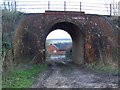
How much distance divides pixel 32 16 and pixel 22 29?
1.54 m

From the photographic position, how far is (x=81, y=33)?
26.4 meters

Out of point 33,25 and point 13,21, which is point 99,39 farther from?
point 13,21

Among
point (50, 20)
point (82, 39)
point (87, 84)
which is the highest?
point (50, 20)

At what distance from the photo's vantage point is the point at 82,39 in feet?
87.4

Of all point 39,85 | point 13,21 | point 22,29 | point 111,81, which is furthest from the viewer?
point 22,29

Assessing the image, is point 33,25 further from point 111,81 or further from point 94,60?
point 111,81

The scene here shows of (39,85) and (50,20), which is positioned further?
(50,20)

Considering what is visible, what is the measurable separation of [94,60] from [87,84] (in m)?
11.4

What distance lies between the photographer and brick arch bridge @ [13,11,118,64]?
82.5ft

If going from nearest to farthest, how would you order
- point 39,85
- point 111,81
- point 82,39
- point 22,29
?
1. point 39,85
2. point 111,81
3. point 22,29
4. point 82,39

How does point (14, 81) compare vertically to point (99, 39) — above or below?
below

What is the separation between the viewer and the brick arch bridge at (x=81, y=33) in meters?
25.1

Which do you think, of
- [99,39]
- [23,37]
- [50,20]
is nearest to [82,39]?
[99,39]

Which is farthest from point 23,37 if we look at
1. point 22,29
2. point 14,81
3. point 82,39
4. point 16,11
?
point 14,81
